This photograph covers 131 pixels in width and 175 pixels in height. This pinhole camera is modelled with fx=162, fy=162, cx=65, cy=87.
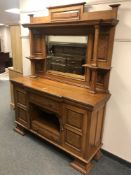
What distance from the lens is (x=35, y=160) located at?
6.90ft

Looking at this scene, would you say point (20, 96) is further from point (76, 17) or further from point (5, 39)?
point (5, 39)

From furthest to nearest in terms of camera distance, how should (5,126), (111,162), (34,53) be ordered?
(5,126), (34,53), (111,162)

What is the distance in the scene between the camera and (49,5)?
2363 millimetres

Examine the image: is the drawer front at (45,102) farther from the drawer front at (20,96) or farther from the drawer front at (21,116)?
the drawer front at (21,116)

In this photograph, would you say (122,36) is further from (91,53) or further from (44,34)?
(44,34)

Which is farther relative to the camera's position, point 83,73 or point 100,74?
point 83,73

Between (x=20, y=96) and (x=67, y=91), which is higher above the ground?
(x=67, y=91)

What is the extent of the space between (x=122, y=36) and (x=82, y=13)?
58cm

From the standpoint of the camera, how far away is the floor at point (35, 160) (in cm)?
194

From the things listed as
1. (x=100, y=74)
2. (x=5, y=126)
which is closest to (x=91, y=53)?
(x=100, y=74)

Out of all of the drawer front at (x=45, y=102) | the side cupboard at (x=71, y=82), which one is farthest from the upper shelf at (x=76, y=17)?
the drawer front at (x=45, y=102)

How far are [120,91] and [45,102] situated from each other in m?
0.93

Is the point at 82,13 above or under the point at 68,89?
above

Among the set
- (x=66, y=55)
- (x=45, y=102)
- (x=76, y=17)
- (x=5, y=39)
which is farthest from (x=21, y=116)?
(x=5, y=39)
